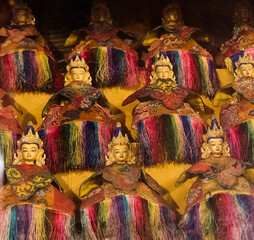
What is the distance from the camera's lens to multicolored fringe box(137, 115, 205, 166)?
6.37 m

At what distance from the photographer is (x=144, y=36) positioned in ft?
25.0

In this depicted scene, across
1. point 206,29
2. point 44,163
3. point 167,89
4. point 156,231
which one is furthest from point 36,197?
point 206,29

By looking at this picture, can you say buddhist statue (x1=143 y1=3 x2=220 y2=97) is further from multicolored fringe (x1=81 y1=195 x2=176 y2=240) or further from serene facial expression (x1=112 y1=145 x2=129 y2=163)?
multicolored fringe (x1=81 y1=195 x2=176 y2=240)

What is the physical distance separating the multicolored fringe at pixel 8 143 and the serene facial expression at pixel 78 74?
25.7 inches

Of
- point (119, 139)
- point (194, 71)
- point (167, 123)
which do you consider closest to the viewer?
point (119, 139)

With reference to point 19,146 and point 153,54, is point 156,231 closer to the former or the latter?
point 19,146

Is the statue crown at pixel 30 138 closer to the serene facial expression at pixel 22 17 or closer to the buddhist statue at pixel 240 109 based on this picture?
the buddhist statue at pixel 240 109

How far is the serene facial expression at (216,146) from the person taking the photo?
6.16 m

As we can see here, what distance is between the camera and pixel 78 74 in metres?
6.82

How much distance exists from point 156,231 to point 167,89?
1.25 metres

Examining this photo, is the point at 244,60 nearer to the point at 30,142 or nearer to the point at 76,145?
the point at 76,145

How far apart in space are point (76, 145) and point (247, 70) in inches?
54.1

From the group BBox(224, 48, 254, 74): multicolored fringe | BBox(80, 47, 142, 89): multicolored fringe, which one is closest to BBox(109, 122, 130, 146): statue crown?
BBox(80, 47, 142, 89): multicolored fringe

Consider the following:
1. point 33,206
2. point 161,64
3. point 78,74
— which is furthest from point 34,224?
point 161,64
